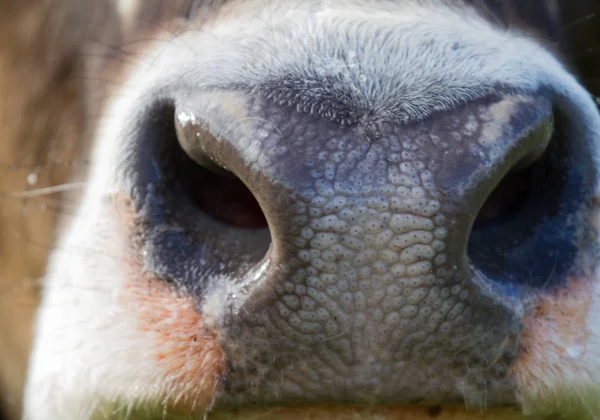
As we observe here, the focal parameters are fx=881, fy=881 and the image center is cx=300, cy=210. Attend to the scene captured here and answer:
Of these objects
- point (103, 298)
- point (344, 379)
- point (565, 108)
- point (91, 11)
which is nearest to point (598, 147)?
point (565, 108)

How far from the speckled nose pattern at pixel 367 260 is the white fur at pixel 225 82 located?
72 millimetres

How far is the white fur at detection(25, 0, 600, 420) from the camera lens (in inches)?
54.5

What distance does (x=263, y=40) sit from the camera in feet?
4.84

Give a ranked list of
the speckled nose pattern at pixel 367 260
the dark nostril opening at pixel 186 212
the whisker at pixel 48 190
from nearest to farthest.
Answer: the speckled nose pattern at pixel 367 260, the dark nostril opening at pixel 186 212, the whisker at pixel 48 190

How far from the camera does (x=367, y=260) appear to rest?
123 cm

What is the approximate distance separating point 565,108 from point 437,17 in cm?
29

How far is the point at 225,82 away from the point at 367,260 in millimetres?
383

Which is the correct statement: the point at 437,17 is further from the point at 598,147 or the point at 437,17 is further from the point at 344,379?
the point at 344,379

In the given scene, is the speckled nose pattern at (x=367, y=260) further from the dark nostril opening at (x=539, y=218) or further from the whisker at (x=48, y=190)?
the whisker at (x=48, y=190)

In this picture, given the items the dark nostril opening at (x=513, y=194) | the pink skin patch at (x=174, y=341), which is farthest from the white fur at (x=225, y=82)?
the dark nostril opening at (x=513, y=194)

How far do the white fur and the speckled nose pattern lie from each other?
72mm

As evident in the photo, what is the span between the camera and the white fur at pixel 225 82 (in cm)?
138

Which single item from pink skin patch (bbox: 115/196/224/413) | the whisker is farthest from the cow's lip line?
the whisker

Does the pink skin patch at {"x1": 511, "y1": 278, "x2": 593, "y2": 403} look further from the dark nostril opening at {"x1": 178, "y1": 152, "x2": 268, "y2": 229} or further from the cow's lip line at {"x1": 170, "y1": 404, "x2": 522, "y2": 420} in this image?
the dark nostril opening at {"x1": 178, "y1": 152, "x2": 268, "y2": 229}
